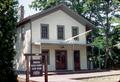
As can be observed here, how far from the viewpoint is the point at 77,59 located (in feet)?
109

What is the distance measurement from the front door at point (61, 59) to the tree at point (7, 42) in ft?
44.0

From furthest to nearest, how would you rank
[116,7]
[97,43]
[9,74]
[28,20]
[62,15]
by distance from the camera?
[116,7]
[97,43]
[62,15]
[28,20]
[9,74]

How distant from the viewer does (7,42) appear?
1772 centimetres

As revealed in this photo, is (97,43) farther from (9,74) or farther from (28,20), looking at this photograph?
(9,74)

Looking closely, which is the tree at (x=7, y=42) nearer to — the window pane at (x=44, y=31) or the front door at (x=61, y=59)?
the window pane at (x=44, y=31)

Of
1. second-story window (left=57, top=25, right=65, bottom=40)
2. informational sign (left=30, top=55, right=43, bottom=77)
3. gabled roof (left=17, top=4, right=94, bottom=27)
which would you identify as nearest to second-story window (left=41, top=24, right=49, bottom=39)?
gabled roof (left=17, top=4, right=94, bottom=27)

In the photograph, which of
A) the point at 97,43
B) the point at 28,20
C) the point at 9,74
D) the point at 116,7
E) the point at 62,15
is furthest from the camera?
the point at 116,7

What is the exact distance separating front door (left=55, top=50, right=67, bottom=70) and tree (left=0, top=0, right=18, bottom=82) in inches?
528

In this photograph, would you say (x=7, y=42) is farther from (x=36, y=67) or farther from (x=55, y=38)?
(x=55, y=38)

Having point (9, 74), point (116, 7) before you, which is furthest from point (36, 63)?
point (116, 7)

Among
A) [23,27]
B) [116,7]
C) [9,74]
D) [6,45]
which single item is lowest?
[9,74]

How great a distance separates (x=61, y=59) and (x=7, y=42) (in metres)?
14.5

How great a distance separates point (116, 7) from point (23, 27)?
46.1 feet

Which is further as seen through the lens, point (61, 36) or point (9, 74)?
point (61, 36)
